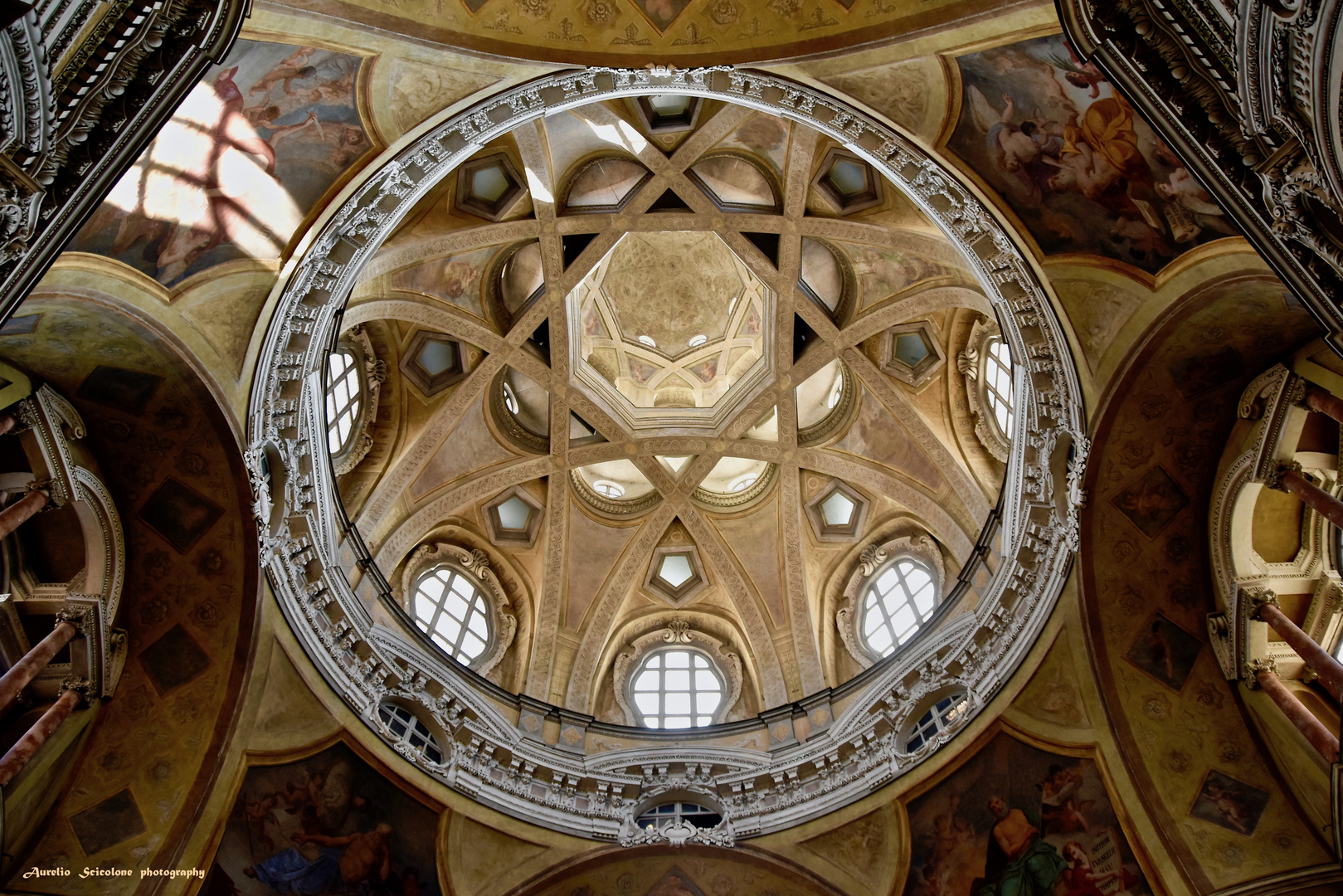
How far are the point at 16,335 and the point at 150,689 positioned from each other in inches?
204

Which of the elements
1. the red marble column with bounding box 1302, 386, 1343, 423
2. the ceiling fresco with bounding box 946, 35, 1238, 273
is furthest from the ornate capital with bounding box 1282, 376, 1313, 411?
the ceiling fresco with bounding box 946, 35, 1238, 273

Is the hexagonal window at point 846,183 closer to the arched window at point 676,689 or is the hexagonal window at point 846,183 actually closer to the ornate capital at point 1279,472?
the ornate capital at point 1279,472

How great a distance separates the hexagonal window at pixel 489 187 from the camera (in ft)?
59.0

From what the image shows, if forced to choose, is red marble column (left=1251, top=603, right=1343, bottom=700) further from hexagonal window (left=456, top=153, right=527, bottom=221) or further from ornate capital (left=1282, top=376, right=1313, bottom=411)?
hexagonal window (left=456, top=153, right=527, bottom=221)

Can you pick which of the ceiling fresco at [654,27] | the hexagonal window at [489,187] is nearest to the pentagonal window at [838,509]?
the hexagonal window at [489,187]

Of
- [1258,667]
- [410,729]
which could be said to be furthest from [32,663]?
[1258,667]

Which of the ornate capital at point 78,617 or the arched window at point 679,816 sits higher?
the ornate capital at point 78,617

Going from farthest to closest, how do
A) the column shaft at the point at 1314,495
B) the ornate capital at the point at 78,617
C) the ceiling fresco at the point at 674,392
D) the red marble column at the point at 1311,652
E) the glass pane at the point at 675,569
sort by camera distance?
the glass pane at the point at 675,569, the ceiling fresco at the point at 674,392, the ornate capital at the point at 78,617, the column shaft at the point at 1314,495, the red marble column at the point at 1311,652

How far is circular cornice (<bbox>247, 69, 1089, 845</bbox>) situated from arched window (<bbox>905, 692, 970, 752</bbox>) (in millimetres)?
260

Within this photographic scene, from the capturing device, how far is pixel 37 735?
12.4 m

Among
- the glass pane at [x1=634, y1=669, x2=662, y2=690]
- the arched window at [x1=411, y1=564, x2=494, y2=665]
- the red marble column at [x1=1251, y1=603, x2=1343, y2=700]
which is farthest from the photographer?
the glass pane at [x1=634, y1=669, x2=662, y2=690]

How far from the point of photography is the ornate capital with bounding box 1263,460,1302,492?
42.4 feet

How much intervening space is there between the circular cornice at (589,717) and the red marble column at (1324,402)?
2.62 metres

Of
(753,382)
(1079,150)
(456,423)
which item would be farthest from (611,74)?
(753,382)
